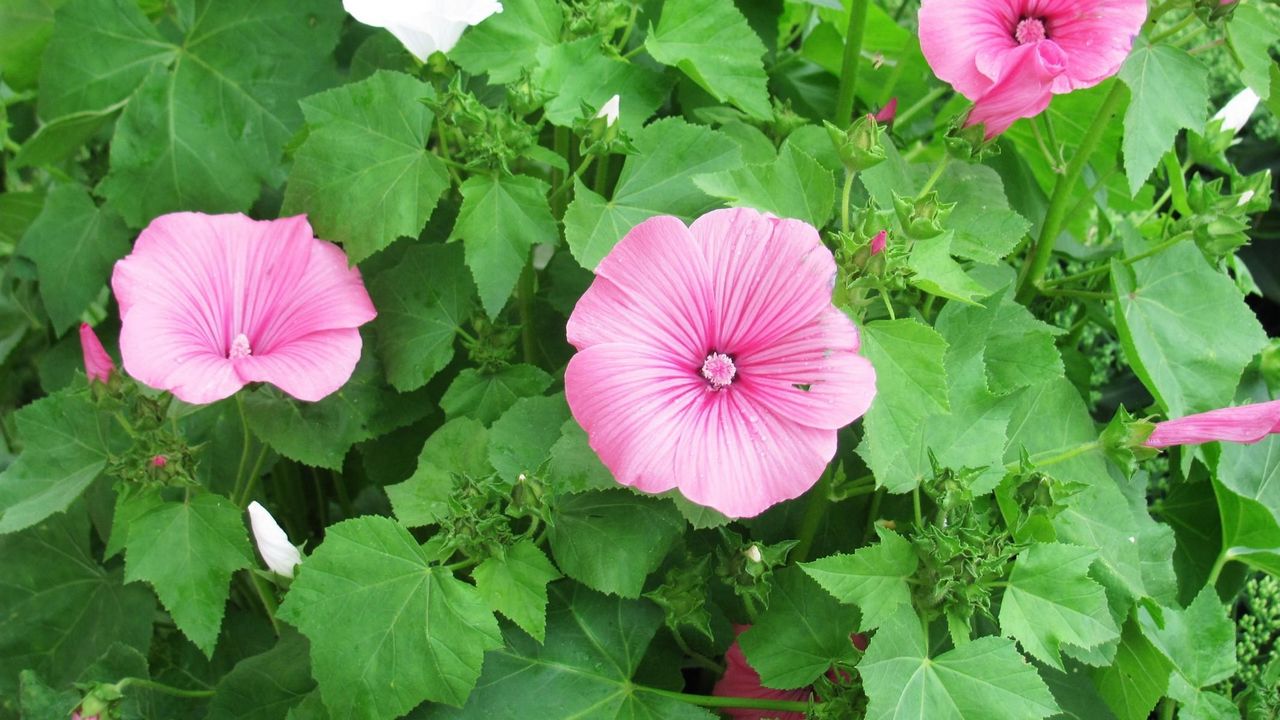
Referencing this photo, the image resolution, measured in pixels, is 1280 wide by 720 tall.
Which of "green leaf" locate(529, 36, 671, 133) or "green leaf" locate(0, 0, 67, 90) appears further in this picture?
"green leaf" locate(0, 0, 67, 90)

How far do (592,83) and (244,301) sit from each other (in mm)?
297

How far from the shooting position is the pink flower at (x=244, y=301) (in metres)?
0.74

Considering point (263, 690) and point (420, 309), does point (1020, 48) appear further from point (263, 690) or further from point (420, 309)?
point (263, 690)

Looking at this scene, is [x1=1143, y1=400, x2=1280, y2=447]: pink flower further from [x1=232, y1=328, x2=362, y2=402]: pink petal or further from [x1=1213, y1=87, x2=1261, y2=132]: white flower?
[x1=232, y1=328, x2=362, y2=402]: pink petal

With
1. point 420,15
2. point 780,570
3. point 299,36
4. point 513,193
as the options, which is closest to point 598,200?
point 513,193

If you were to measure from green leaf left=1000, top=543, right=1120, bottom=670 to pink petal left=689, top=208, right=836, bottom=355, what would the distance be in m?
0.21

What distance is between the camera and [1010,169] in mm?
926

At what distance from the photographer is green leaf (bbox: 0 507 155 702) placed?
91 centimetres

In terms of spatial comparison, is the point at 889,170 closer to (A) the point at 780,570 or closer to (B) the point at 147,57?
(A) the point at 780,570

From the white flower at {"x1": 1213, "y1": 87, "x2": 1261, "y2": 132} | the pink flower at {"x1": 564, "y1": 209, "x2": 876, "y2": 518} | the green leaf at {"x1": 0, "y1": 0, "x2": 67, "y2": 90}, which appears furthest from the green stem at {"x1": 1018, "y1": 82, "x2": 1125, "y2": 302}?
the green leaf at {"x1": 0, "y1": 0, "x2": 67, "y2": 90}

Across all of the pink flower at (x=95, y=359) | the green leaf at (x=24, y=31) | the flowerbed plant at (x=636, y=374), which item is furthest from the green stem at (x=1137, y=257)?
the green leaf at (x=24, y=31)

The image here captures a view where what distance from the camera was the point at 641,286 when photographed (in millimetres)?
622

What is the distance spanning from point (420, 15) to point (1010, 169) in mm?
490

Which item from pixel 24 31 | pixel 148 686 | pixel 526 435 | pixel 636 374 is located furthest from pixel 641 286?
pixel 24 31
